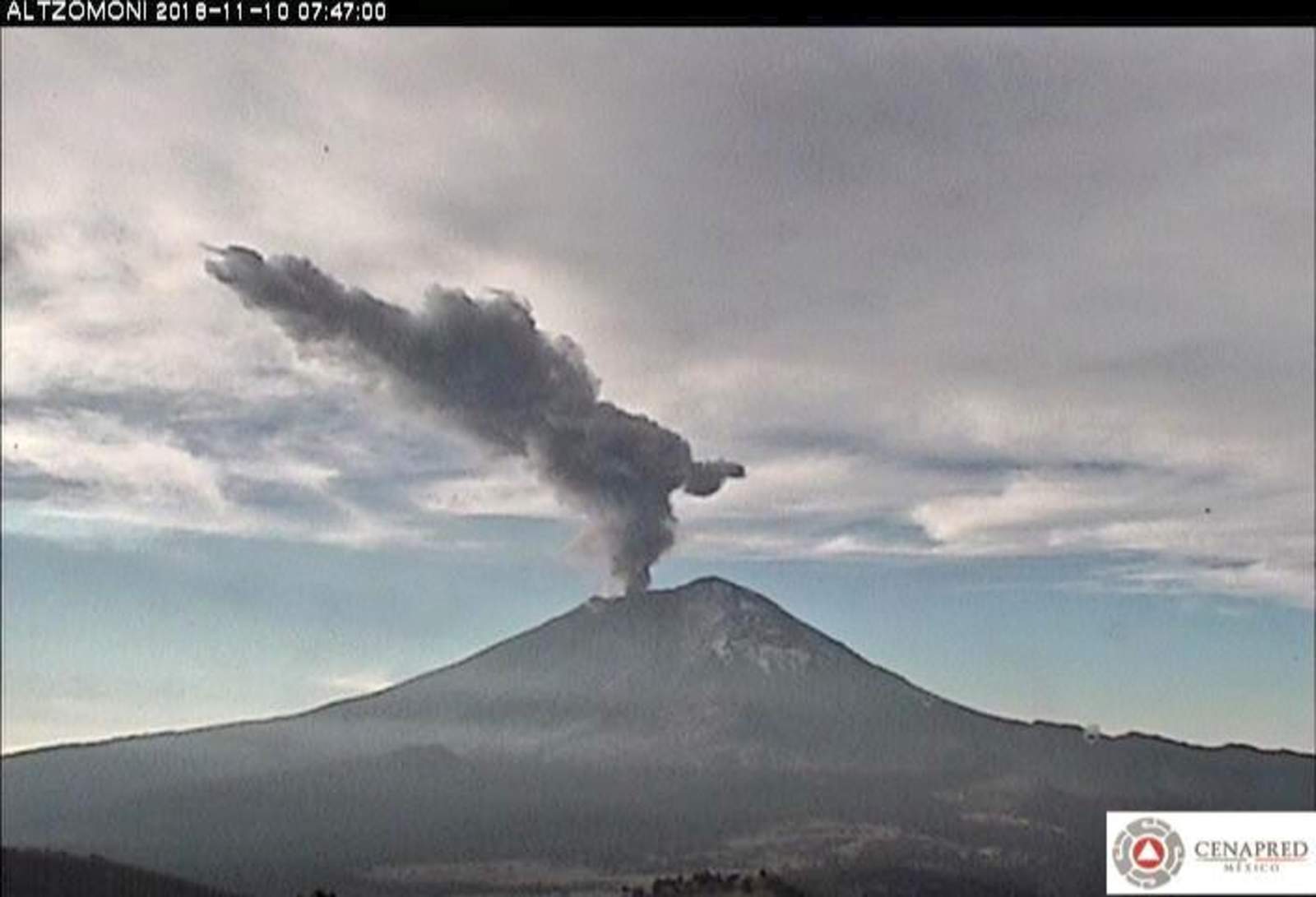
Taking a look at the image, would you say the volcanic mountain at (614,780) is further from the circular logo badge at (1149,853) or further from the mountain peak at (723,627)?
the circular logo badge at (1149,853)

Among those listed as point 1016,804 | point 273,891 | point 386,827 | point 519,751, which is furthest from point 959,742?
point 273,891

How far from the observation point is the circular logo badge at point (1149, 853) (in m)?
11.2

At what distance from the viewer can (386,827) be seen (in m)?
26.7

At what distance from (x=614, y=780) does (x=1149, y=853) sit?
20.1 m

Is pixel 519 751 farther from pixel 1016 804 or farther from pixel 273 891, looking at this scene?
pixel 1016 804

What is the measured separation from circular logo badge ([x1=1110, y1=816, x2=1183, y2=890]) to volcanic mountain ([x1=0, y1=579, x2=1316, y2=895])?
507 centimetres

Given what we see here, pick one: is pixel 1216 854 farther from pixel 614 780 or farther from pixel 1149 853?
pixel 614 780

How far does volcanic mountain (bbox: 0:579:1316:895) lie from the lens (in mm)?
22234

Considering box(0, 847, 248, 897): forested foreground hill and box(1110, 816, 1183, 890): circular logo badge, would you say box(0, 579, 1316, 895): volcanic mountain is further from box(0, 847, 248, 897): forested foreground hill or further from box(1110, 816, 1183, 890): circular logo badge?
box(1110, 816, 1183, 890): circular logo badge

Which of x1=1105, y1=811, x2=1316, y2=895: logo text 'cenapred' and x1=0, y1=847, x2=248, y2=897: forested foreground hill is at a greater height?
x1=1105, y1=811, x2=1316, y2=895: logo text 'cenapred'

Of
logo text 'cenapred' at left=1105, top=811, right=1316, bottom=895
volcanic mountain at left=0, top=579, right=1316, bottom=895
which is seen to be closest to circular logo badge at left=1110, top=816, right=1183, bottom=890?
logo text 'cenapred' at left=1105, top=811, right=1316, bottom=895

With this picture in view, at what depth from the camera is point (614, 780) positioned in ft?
98.3

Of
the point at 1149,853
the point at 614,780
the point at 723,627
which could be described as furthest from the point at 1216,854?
the point at 723,627
